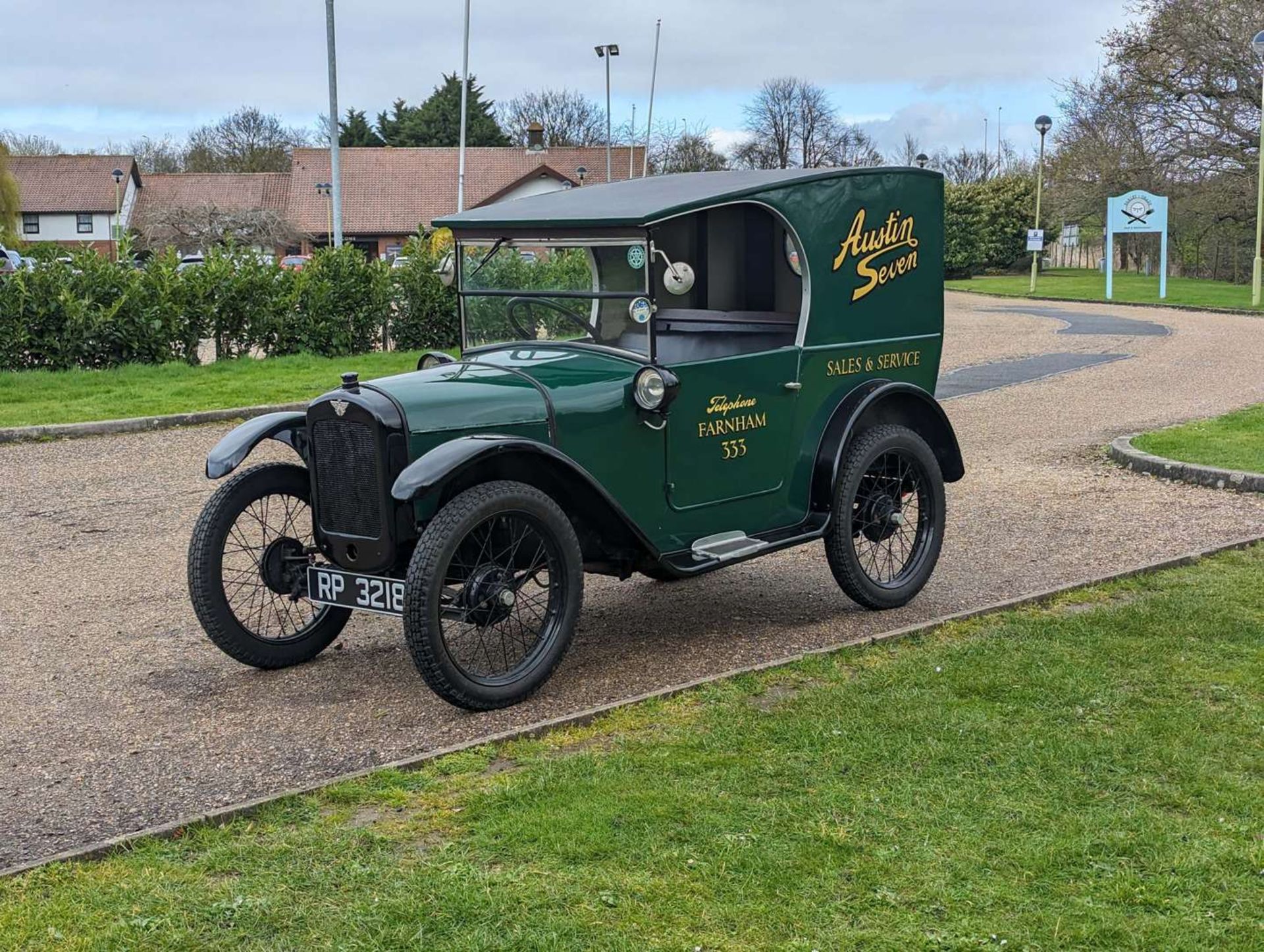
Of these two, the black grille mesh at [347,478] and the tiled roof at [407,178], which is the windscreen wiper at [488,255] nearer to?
the black grille mesh at [347,478]

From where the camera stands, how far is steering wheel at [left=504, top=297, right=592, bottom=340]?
614 cm

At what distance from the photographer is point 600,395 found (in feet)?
18.7

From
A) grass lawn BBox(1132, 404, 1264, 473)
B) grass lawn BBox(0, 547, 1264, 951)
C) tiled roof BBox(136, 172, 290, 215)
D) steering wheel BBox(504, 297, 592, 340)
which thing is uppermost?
tiled roof BBox(136, 172, 290, 215)

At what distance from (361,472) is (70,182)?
75.9 meters

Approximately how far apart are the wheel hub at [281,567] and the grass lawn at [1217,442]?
23.3 feet

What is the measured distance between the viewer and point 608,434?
5695mm

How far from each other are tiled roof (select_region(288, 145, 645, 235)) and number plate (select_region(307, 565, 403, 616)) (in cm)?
5693

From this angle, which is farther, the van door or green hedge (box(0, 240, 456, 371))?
green hedge (box(0, 240, 456, 371))

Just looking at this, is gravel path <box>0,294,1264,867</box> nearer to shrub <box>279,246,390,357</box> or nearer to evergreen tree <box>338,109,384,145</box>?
shrub <box>279,246,390,357</box>

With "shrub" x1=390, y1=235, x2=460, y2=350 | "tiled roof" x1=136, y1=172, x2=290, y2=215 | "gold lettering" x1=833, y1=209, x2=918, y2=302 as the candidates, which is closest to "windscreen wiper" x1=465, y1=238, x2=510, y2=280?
"gold lettering" x1=833, y1=209, x2=918, y2=302

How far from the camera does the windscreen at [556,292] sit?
5.88 m

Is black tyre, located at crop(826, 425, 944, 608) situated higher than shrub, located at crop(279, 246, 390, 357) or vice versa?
shrub, located at crop(279, 246, 390, 357)

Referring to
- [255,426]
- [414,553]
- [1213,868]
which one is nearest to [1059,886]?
[1213,868]

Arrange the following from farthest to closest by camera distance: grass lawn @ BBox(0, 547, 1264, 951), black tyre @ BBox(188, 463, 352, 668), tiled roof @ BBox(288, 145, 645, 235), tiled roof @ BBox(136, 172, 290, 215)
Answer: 1. tiled roof @ BBox(136, 172, 290, 215)
2. tiled roof @ BBox(288, 145, 645, 235)
3. black tyre @ BBox(188, 463, 352, 668)
4. grass lawn @ BBox(0, 547, 1264, 951)
